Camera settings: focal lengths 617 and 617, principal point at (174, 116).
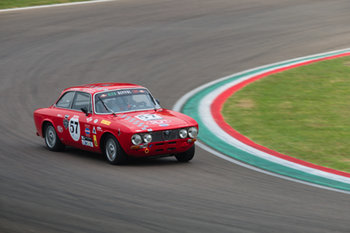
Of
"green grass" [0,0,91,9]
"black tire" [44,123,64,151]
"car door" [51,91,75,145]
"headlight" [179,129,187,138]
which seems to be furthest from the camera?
"green grass" [0,0,91,9]

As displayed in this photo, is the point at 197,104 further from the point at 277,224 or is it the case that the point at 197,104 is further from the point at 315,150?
the point at 277,224

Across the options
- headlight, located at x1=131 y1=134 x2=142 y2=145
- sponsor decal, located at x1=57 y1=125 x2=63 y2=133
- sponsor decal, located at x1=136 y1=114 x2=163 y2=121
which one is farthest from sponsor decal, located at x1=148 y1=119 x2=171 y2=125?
sponsor decal, located at x1=57 y1=125 x2=63 y2=133

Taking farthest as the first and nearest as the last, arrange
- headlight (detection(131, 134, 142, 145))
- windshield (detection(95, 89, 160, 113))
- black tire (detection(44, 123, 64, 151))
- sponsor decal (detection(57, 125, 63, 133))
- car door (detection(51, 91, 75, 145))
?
1. black tire (detection(44, 123, 64, 151))
2. sponsor decal (detection(57, 125, 63, 133))
3. car door (detection(51, 91, 75, 145))
4. windshield (detection(95, 89, 160, 113))
5. headlight (detection(131, 134, 142, 145))

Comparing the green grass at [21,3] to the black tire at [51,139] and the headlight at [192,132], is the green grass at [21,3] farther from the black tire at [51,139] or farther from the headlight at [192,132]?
the headlight at [192,132]

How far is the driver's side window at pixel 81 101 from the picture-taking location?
11574 mm

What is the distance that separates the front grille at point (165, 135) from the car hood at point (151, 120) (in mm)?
68

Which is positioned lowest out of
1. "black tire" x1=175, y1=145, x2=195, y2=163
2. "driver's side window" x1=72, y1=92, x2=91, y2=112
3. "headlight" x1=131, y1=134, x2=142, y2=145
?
"black tire" x1=175, y1=145, x2=195, y2=163

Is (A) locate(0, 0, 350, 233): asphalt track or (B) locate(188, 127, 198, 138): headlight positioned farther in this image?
(B) locate(188, 127, 198, 138): headlight

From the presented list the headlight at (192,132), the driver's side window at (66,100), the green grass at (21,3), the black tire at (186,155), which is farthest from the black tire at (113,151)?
the green grass at (21,3)

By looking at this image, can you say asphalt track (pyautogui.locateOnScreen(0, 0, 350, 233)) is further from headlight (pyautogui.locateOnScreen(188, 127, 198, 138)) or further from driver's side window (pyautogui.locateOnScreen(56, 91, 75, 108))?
driver's side window (pyautogui.locateOnScreen(56, 91, 75, 108))

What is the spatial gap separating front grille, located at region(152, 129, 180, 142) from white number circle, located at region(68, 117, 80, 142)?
1787mm

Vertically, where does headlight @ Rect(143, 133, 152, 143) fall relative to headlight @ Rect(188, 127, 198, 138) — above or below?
above

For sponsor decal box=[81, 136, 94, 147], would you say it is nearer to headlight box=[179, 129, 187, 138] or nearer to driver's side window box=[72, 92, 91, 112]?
driver's side window box=[72, 92, 91, 112]

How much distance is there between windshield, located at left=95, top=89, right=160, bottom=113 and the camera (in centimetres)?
1129
